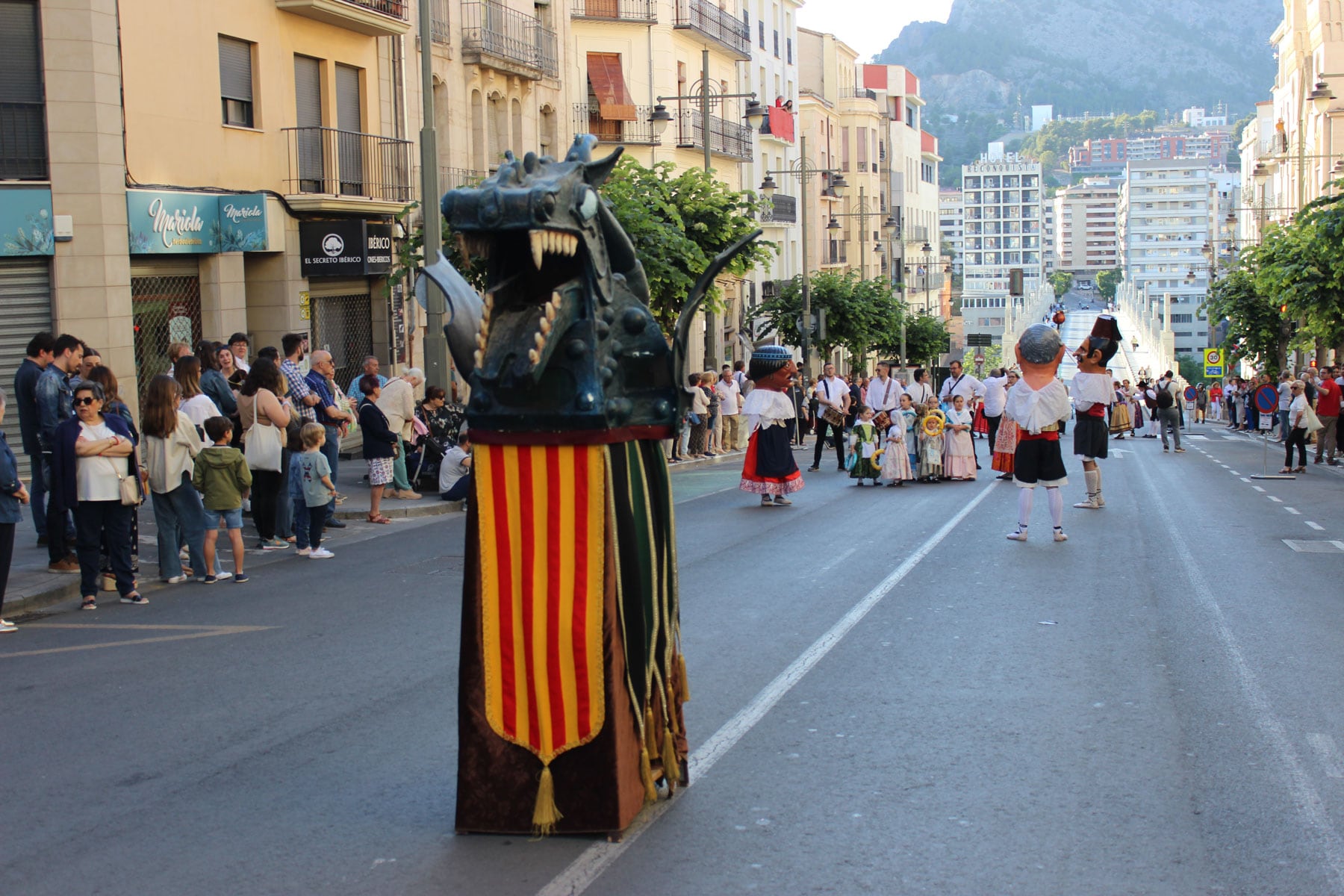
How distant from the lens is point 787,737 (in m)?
7.09

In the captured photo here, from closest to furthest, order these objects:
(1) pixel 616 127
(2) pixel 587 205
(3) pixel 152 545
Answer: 1. (2) pixel 587 205
2. (3) pixel 152 545
3. (1) pixel 616 127

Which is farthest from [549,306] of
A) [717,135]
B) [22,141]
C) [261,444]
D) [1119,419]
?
[717,135]

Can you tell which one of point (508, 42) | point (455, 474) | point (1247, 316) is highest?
point (508, 42)

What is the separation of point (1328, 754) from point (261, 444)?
9843 mm

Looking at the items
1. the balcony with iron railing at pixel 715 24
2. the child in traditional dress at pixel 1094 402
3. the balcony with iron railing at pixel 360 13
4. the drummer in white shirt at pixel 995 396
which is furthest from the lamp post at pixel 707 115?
the child in traditional dress at pixel 1094 402

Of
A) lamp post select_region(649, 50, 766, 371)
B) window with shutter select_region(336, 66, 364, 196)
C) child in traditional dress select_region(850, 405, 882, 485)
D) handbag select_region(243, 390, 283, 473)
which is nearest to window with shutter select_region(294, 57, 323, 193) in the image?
window with shutter select_region(336, 66, 364, 196)

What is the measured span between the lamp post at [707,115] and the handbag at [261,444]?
17.3m

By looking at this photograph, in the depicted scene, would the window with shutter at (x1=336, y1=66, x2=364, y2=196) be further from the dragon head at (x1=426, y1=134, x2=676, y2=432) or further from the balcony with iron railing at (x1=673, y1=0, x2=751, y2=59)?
the balcony with iron railing at (x1=673, y1=0, x2=751, y2=59)

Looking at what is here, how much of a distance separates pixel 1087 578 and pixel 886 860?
699 centimetres

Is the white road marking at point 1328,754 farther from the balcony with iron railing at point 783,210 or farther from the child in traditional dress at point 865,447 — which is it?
the balcony with iron railing at point 783,210

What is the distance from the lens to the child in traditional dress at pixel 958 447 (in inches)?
872

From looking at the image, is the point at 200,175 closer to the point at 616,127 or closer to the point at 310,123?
the point at 310,123

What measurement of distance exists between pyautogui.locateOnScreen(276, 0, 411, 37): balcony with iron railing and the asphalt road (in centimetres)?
1467

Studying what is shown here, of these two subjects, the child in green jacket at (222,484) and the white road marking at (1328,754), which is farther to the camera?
the child in green jacket at (222,484)
